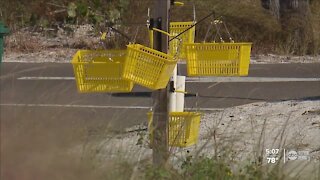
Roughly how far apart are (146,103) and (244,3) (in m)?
11.1

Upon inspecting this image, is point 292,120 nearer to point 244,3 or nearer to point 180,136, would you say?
point 180,136

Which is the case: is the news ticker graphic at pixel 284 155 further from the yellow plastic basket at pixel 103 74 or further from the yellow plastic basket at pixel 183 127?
the yellow plastic basket at pixel 103 74

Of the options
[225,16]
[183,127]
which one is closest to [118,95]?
[183,127]

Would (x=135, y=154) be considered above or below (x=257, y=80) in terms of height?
above

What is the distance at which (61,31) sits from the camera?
20078 mm

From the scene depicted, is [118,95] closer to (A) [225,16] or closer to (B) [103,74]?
(B) [103,74]

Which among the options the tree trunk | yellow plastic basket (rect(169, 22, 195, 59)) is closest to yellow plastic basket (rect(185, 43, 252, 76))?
Result: yellow plastic basket (rect(169, 22, 195, 59))

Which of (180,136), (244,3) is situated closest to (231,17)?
(244,3)

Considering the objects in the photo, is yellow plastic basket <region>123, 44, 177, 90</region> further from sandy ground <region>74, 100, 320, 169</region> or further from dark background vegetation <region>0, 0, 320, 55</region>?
dark background vegetation <region>0, 0, 320, 55</region>

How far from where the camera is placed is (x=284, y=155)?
246 inches

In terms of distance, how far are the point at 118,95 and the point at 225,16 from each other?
853 centimetres

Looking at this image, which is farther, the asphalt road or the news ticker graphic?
the news ticker graphic

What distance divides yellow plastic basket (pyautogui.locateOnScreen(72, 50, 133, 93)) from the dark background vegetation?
36.1 ft

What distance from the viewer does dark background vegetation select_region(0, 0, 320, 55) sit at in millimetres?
18719
